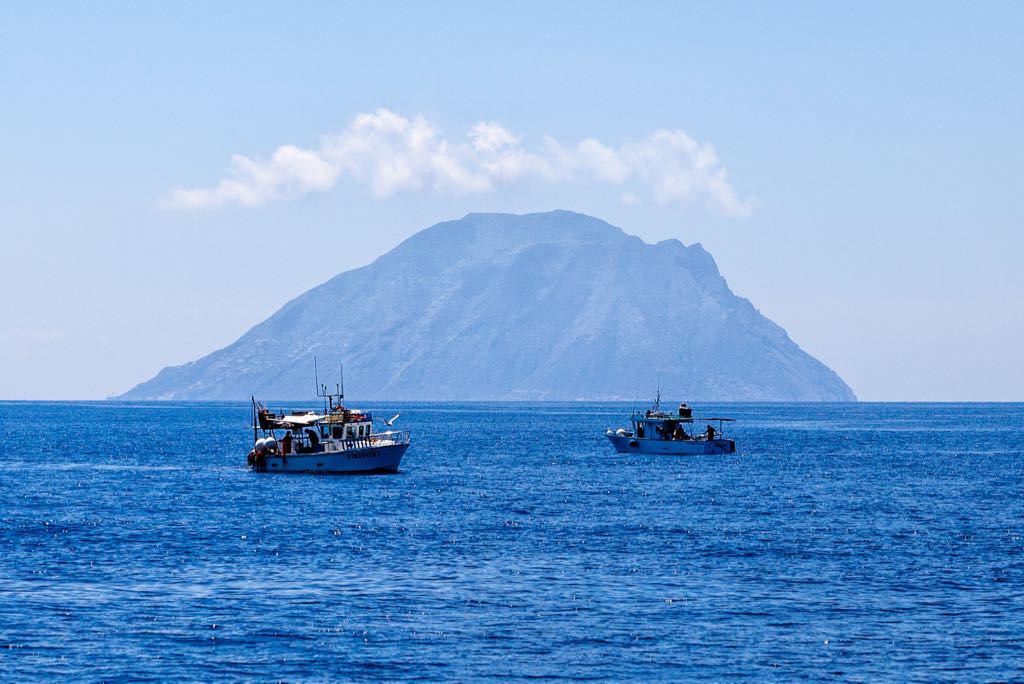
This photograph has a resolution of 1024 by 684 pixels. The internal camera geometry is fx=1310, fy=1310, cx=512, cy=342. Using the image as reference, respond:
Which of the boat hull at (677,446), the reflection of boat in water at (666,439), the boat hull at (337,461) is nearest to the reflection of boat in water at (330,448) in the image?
the boat hull at (337,461)

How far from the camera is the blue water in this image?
43.6 m

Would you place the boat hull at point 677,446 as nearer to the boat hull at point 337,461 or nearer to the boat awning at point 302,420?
the boat hull at point 337,461

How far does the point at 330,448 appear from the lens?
387 feet

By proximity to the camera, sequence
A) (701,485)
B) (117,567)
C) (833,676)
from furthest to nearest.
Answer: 1. (701,485)
2. (117,567)
3. (833,676)

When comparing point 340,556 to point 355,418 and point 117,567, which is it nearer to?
point 117,567

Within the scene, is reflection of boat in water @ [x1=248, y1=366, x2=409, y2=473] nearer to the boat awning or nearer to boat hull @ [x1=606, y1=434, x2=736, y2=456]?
the boat awning

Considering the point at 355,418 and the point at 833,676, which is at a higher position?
the point at 355,418

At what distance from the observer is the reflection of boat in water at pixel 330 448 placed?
117125 millimetres

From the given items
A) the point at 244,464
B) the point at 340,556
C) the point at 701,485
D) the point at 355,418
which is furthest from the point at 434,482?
the point at 340,556

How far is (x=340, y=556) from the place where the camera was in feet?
216

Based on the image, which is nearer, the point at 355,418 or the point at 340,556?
the point at 340,556

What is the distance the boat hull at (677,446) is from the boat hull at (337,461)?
44398 millimetres

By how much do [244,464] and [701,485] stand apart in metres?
51.6

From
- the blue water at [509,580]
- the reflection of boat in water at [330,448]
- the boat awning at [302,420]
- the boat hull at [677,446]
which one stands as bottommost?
the blue water at [509,580]
